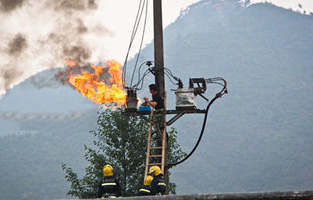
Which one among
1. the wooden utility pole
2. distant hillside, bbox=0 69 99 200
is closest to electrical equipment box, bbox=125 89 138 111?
the wooden utility pole

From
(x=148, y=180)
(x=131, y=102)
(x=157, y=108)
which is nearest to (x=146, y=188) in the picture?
(x=148, y=180)

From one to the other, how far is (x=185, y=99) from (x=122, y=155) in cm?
831

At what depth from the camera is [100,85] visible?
19406 mm

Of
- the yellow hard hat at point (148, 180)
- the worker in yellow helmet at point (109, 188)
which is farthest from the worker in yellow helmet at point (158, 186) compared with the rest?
the worker in yellow helmet at point (109, 188)

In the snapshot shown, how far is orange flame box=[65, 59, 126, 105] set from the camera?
62.4 ft

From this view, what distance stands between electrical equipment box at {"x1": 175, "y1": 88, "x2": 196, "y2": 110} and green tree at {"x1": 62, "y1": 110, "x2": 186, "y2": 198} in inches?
275

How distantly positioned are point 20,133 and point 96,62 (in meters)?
172

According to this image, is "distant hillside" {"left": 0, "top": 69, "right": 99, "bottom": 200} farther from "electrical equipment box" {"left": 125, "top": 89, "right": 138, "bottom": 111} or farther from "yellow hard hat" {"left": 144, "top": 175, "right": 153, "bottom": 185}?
"yellow hard hat" {"left": 144, "top": 175, "right": 153, "bottom": 185}

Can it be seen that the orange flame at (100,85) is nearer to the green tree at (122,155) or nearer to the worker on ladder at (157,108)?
the worker on ladder at (157,108)

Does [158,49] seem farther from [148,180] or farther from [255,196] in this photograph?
[255,196]

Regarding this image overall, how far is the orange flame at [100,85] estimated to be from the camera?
1902cm

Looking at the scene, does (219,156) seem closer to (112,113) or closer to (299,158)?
(299,158)

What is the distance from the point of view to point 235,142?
643 ft

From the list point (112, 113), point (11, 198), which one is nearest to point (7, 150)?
point (11, 198)
